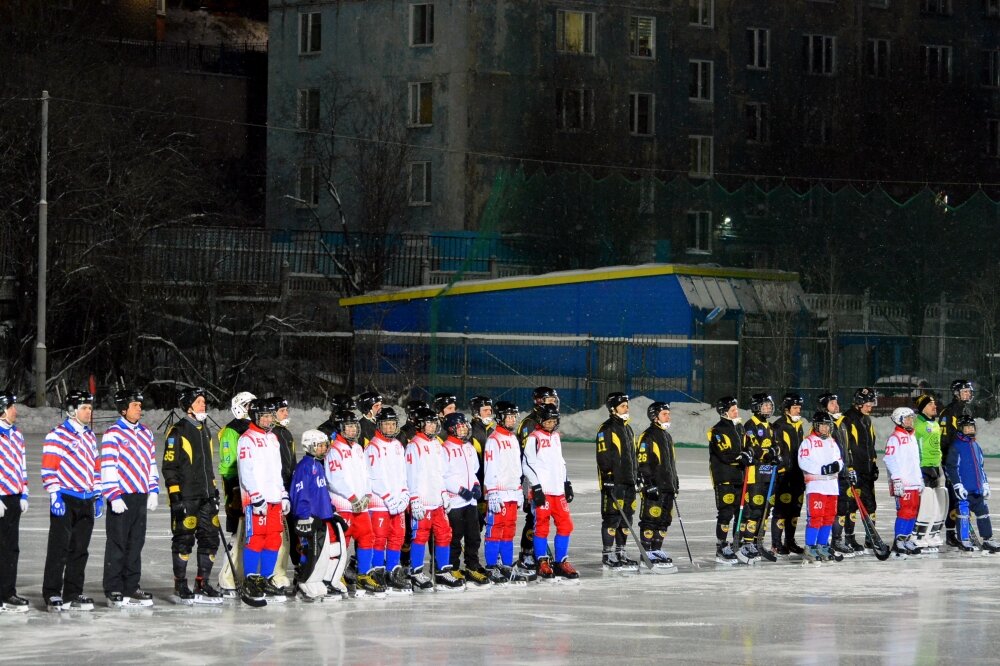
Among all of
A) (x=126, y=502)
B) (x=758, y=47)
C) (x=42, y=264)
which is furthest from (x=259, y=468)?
(x=758, y=47)

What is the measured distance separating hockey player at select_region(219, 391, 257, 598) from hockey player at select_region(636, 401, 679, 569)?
13.7 feet

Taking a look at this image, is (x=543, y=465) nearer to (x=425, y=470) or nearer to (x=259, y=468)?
(x=425, y=470)

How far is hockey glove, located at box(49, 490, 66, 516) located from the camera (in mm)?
13609

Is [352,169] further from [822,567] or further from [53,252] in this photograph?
[822,567]

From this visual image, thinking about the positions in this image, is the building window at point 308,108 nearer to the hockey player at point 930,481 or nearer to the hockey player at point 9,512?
the hockey player at point 930,481

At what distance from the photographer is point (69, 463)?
44.9ft

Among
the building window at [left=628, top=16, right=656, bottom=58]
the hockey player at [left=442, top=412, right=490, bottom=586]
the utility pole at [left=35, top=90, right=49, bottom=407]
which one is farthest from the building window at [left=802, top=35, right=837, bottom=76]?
the hockey player at [left=442, top=412, right=490, bottom=586]

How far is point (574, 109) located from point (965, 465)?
39304 mm

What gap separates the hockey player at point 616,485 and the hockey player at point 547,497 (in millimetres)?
680

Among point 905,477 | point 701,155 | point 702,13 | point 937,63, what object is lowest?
point 905,477

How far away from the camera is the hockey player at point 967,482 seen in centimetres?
1902

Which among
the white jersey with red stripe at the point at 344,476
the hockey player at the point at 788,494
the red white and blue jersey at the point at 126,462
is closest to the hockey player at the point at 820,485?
the hockey player at the point at 788,494

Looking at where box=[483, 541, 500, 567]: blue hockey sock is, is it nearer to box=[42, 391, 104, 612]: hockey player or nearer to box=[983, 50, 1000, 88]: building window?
box=[42, 391, 104, 612]: hockey player

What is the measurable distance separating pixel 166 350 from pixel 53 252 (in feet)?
12.6
